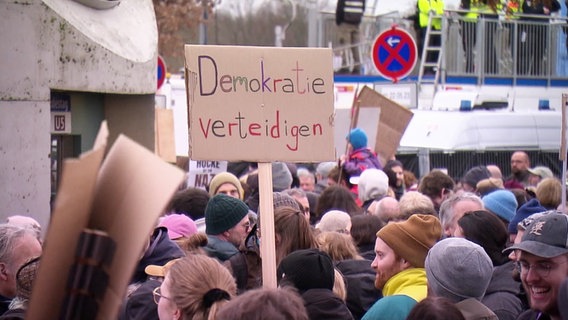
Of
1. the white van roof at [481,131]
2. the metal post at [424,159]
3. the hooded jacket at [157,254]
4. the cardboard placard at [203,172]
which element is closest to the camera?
the hooded jacket at [157,254]

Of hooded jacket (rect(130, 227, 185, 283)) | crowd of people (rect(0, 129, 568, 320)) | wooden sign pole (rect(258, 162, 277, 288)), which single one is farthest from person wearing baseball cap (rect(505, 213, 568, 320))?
hooded jacket (rect(130, 227, 185, 283))

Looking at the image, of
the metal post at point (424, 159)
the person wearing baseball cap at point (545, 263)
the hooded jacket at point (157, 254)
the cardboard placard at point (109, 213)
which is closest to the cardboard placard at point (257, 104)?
the hooded jacket at point (157, 254)

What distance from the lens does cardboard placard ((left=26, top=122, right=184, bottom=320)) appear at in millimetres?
2141

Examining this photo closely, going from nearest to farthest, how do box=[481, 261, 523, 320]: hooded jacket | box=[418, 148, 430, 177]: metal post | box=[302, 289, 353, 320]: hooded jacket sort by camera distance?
box=[302, 289, 353, 320]: hooded jacket → box=[481, 261, 523, 320]: hooded jacket → box=[418, 148, 430, 177]: metal post

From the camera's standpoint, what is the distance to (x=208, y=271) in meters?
4.07

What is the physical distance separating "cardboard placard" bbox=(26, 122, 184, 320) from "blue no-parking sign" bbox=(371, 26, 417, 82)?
12.4 meters

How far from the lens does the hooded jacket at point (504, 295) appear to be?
205 inches

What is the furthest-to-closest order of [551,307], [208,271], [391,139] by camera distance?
[391,139], [551,307], [208,271]

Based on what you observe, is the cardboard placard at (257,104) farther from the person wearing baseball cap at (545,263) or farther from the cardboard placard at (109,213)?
the cardboard placard at (109,213)

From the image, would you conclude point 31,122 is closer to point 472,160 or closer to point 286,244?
point 286,244

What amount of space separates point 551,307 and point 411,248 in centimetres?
95

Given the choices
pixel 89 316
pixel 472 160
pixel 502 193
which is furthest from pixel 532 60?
pixel 89 316

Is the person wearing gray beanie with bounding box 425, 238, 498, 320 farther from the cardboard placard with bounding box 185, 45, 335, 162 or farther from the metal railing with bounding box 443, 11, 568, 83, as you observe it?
the metal railing with bounding box 443, 11, 568, 83

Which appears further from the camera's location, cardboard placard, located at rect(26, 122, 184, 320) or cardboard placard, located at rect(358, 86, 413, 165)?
cardboard placard, located at rect(358, 86, 413, 165)
